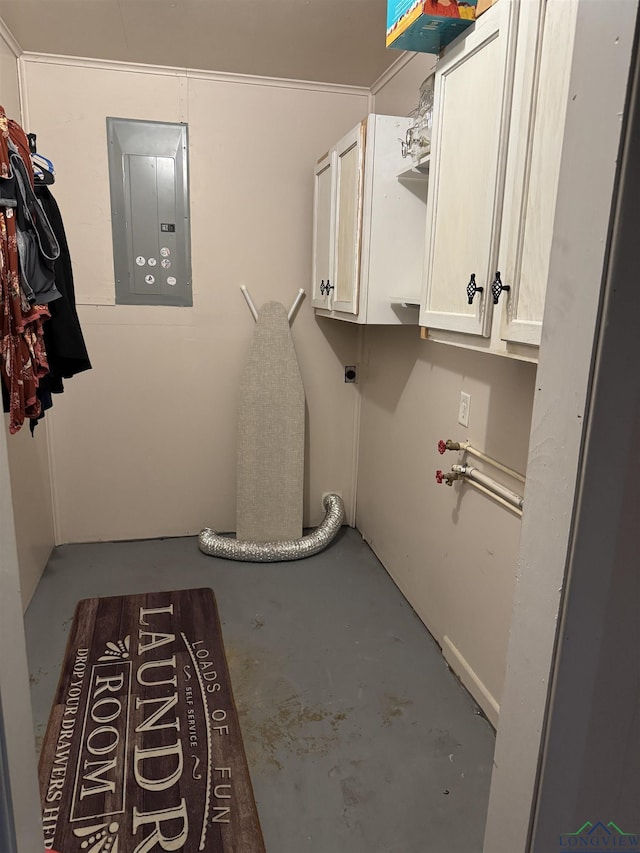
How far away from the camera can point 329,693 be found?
2254 mm

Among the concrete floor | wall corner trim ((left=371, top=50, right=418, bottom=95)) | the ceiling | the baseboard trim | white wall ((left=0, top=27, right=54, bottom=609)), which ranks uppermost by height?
the ceiling

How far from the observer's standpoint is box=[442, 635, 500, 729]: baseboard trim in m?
2.10

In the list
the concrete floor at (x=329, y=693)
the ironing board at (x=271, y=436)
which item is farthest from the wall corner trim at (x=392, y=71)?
the concrete floor at (x=329, y=693)

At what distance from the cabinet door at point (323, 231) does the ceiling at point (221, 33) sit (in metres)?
0.47

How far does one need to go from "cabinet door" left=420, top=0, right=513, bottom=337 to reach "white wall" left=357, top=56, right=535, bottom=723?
38cm

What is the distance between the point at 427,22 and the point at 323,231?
146 centimetres

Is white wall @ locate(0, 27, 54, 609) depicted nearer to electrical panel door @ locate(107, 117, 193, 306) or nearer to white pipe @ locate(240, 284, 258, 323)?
electrical panel door @ locate(107, 117, 193, 306)

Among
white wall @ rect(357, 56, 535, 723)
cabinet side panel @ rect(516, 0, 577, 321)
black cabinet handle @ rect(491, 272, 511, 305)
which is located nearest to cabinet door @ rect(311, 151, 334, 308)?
white wall @ rect(357, 56, 535, 723)

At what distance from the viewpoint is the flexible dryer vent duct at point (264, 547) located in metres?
3.28

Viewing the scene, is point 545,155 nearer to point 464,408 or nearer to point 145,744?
point 464,408

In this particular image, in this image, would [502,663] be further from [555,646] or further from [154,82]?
[154,82]

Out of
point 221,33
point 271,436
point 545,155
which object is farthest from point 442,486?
point 221,33

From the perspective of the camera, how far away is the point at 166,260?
3234 mm

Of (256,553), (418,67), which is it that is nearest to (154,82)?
(418,67)
